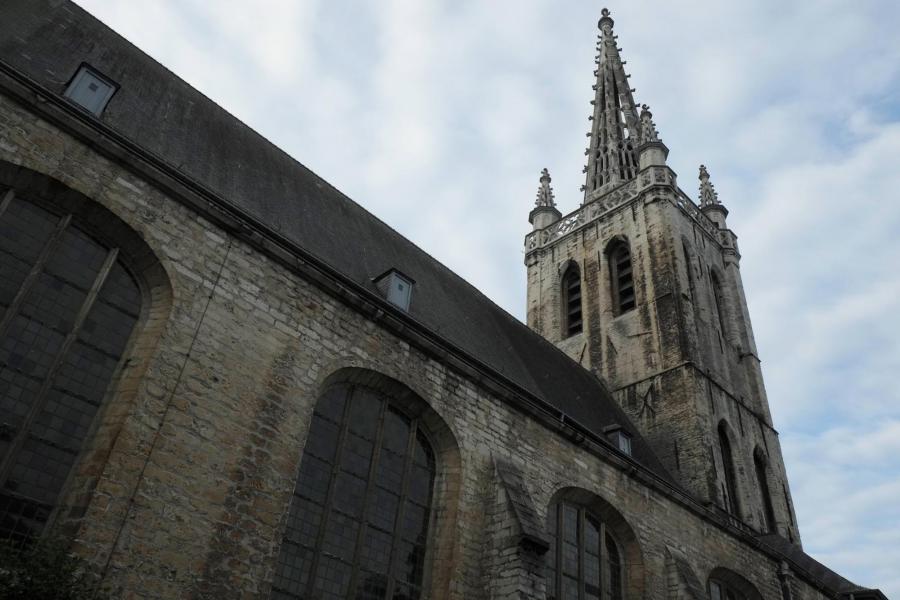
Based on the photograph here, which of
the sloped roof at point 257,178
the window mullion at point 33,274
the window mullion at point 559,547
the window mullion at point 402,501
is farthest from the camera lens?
the window mullion at point 559,547

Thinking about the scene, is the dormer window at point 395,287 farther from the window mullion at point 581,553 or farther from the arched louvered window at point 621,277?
the arched louvered window at point 621,277

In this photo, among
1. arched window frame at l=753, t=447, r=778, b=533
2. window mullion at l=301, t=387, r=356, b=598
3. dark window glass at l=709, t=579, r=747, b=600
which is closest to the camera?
window mullion at l=301, t=387, r=356, b=598

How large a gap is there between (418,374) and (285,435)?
2.05 metres

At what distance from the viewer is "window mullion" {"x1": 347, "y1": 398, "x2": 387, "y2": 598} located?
702 cm

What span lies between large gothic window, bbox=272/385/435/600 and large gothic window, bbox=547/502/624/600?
2.05 m

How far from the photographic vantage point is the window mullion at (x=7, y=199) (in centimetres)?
611

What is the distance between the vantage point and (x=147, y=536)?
5504 millimetres

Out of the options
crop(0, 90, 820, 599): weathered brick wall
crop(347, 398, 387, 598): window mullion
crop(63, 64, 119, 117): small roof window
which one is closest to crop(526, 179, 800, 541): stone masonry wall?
crop(0, 90, 820, 599): weathered brick wall

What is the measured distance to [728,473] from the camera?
14.6m

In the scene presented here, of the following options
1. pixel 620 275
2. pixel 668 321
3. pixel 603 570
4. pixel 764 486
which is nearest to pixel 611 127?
pixel 620 275

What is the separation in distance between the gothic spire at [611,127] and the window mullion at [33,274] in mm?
17068

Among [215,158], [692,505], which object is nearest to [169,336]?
[215,158]

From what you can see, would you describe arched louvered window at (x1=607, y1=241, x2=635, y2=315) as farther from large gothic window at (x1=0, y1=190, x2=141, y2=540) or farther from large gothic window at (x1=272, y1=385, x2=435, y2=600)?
large gothic window at (x1=0, y1=190, x2=141, y2=540)

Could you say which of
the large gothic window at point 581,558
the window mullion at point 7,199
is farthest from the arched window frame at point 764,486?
the window mullion at point 7,199
